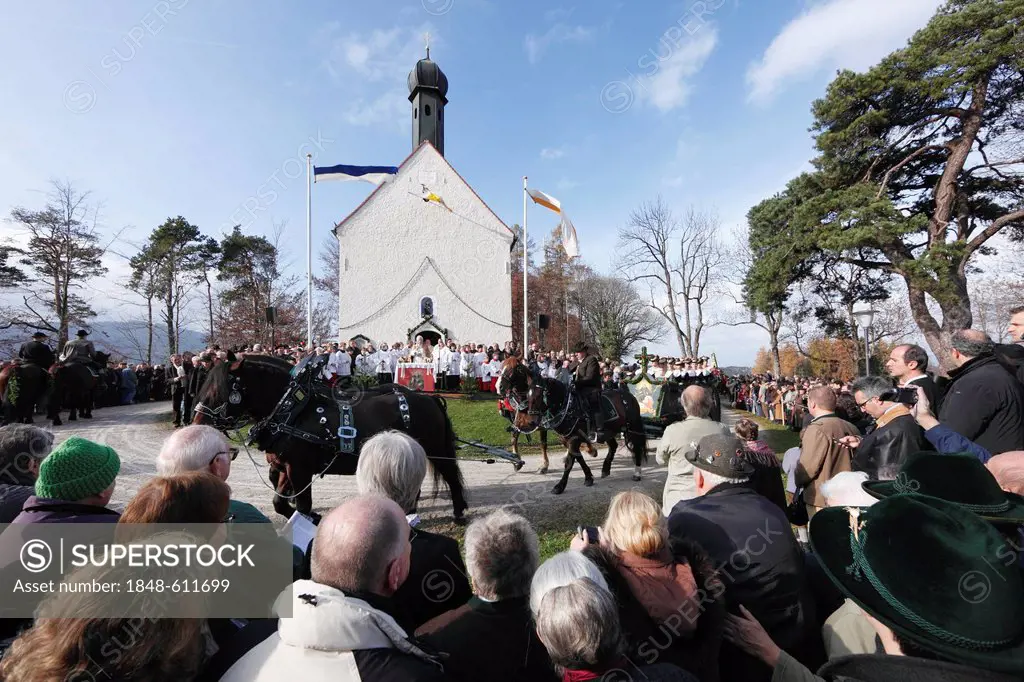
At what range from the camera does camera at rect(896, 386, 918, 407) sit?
4043mm

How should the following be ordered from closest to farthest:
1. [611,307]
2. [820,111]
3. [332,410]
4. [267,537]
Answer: [267,537], [332,410], [820,111], [611,307]

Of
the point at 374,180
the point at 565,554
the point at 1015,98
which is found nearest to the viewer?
the point at 565,554

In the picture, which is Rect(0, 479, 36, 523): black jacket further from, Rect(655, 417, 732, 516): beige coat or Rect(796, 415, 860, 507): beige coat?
Rect(796, 415, 860, 507): beige coat

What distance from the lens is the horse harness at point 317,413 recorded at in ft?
17.8

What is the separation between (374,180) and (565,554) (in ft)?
80.0

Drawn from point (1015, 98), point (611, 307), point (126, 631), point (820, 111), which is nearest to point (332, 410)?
point (126, 631)

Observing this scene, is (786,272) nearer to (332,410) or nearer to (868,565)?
(332,410)

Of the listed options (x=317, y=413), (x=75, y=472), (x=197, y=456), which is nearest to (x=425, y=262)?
(x=317, y=413)

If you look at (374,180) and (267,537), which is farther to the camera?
(374,180)

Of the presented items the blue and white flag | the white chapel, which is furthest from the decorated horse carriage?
the blue and white flag

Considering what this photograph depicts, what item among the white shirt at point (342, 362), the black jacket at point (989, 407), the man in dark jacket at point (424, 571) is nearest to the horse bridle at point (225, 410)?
the man in dark jacket at point (424, 571)

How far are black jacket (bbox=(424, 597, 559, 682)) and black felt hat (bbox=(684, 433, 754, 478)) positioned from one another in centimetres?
143

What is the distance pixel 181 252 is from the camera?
29.2 m

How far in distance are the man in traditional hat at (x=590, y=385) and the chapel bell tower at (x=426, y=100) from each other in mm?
26939
